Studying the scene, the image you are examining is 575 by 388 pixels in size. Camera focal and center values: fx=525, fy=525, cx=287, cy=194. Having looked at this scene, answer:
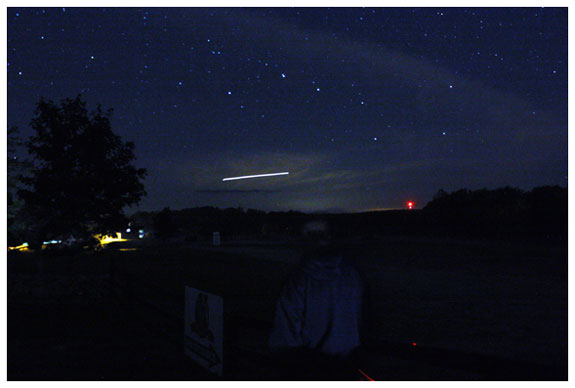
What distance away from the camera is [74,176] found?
17.0 metres

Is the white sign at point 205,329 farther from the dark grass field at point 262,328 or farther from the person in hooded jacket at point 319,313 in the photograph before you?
the person in hooded jacket at point 319,313

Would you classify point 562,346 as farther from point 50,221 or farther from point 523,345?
point 50,221

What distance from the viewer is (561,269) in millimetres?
24203

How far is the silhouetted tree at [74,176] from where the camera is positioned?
1688 centimetres

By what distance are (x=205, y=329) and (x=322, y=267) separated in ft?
8.77

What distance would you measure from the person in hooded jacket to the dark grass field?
4.9 inches

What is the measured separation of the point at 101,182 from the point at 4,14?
10332 millimetres

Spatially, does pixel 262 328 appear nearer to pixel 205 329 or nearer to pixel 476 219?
pixel 205 329

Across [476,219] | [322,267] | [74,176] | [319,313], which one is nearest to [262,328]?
[319,313]

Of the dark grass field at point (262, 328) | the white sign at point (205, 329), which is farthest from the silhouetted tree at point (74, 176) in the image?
the white sign at point (205, 329)

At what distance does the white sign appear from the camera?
536cm

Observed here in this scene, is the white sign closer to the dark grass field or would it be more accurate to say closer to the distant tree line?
the dark grass field

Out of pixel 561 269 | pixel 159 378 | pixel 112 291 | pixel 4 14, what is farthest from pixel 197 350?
pixel 561 269

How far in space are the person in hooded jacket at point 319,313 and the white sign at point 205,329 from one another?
1.69 m
